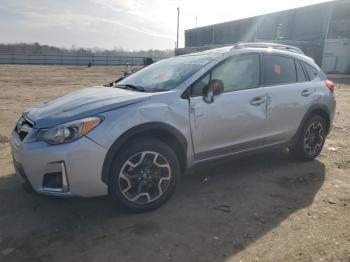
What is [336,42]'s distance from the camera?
32.6m

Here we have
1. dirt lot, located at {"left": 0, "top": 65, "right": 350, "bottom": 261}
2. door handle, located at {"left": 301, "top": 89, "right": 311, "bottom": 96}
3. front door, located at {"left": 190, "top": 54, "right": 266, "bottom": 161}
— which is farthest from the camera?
door handle, located at {"left": 301, "top": 89, "right": 311, "bottom": 96}

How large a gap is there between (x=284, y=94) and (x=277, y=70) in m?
0.36

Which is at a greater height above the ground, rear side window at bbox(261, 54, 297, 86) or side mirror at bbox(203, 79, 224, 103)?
rear side window at bbox(261, 54, 297, 86)

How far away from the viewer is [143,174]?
3627 mm

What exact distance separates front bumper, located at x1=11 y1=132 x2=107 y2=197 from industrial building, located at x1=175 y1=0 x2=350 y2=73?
87.2ft

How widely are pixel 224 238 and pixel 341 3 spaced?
1521 inches

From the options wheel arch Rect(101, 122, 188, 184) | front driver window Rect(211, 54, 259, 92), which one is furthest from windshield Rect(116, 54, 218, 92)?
wheel arch Rect(101, 122, 188, 184)

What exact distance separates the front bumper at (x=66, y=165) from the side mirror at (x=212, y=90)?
1.33 meters

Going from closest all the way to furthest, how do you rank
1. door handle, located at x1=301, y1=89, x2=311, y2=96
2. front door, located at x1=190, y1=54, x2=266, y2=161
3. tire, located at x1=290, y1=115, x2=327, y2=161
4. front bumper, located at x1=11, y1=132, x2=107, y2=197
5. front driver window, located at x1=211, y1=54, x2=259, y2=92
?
front bumper, located at x1=11, y1=132, x2=107, y2=197
front door, located at x1=190, y1=54, x2=266, y2=161
front driver window, located at x1=211, y1=54, x2=259, y2=92
door handle, located at x1=301, y1=89, x2=311, y2=96
tire, located at x1=290, y1=115, x2=327, y2=161

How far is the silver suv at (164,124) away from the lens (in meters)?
3.27

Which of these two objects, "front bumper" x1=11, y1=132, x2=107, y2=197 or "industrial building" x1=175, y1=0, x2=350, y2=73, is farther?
"industrial building" x1=175, y1=0, x2=350, y2=73

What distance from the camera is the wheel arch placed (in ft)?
11.0

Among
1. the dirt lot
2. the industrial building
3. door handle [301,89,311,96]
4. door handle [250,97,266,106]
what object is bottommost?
the dirt lot

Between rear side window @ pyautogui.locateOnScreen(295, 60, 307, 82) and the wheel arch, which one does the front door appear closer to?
the wheel arch
